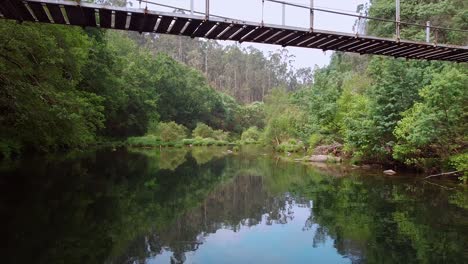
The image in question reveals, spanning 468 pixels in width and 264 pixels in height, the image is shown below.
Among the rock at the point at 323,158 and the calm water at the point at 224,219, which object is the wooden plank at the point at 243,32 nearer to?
the calm water at the point at 224,219

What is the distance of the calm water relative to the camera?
889cm

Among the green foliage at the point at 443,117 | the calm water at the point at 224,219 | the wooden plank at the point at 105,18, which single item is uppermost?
the wooden plank at the point at 105,18

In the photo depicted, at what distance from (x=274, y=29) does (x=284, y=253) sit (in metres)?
4.67

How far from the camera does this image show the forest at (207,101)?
14.7 meters

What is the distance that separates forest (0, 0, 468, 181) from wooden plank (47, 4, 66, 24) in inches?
241

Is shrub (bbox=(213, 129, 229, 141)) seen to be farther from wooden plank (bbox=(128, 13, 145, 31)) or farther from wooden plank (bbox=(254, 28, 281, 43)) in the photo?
wooden plank (bbox=(128, 13, 145, 31))

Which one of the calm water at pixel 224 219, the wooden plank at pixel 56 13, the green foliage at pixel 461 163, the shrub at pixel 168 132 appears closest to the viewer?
the wooden plank at pixel 56 13

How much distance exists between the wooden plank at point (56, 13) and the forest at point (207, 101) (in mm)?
6128

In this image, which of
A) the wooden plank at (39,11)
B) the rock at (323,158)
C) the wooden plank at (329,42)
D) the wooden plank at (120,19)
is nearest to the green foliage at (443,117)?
the rock at (323,158)

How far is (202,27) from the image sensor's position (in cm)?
798

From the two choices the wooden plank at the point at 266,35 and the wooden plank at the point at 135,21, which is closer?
the wooden plank at the point at 135,21

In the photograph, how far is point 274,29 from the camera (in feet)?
26.4

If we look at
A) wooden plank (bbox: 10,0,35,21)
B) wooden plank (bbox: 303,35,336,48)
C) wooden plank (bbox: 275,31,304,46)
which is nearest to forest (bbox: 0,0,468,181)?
wooden plank (bbox: 10,0,35,21)

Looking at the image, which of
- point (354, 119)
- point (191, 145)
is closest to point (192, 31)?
point (354, 119)
